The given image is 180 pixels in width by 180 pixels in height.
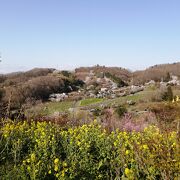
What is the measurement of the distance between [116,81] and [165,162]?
46014 mm

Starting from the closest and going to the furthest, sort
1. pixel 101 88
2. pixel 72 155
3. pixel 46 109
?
pixel 72 155, pixel 46 109, pixel 101 88

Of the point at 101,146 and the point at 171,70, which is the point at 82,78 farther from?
the point at 101,146

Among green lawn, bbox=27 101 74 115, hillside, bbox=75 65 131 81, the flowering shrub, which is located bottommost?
green lawn, bbox=27 101 74 115

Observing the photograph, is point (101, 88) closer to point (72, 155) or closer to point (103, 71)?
point (103, 71)

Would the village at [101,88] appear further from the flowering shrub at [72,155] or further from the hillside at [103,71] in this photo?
the flowering shrub at [72,155]

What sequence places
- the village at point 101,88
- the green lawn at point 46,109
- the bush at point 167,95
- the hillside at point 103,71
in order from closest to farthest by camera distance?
1. the green lawn at point 46,109
2. the bush at point 167,95
3. the village at point 101,88
4. the hillside at point 103,71

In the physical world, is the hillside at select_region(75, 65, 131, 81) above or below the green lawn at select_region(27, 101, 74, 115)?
above

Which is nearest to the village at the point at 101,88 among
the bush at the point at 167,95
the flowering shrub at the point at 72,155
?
the bush at the point at 167,95

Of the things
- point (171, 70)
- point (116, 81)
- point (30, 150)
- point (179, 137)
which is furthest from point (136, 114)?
point (171, 70)

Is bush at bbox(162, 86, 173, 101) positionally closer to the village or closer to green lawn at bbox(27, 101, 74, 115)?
the village

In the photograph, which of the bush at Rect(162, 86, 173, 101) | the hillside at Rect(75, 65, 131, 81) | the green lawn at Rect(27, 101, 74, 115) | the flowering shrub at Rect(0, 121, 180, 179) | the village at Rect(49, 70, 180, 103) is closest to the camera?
the flowering shrub at Rect(0, 121, 180, 179)

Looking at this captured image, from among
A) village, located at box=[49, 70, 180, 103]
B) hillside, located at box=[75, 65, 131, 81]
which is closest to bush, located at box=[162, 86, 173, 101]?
village, located at box=[49, 70, 180, 103]

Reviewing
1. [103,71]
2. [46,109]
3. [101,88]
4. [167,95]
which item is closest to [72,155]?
[46,109]

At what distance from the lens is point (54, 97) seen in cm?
3600
